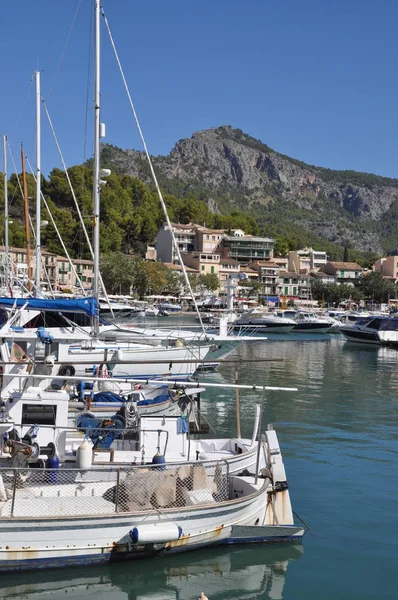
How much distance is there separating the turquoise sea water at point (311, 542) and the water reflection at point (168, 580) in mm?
19

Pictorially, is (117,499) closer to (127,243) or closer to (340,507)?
(340,507)

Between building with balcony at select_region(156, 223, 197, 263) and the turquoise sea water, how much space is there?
11691cm

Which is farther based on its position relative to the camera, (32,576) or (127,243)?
(127,243)

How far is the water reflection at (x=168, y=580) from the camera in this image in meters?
11.9

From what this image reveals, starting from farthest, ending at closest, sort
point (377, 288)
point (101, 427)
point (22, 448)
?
point (377, 288) → point (101, 427) → point (22, 448)

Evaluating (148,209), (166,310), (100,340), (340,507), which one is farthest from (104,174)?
(148,209)

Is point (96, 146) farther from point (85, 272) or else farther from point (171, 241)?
point (171, 241)

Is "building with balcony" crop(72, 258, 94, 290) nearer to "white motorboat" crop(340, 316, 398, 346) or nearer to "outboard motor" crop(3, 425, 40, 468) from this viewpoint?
"white motorboat" crop(340, 316, 398, 346)

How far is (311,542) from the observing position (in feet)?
46.4

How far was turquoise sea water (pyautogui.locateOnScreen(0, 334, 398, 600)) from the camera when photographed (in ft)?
39.7

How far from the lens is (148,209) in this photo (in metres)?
162

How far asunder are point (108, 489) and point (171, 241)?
13541 centimetres

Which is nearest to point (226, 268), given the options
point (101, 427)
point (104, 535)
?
point (101, 427)

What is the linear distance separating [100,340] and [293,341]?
38.8 meters
